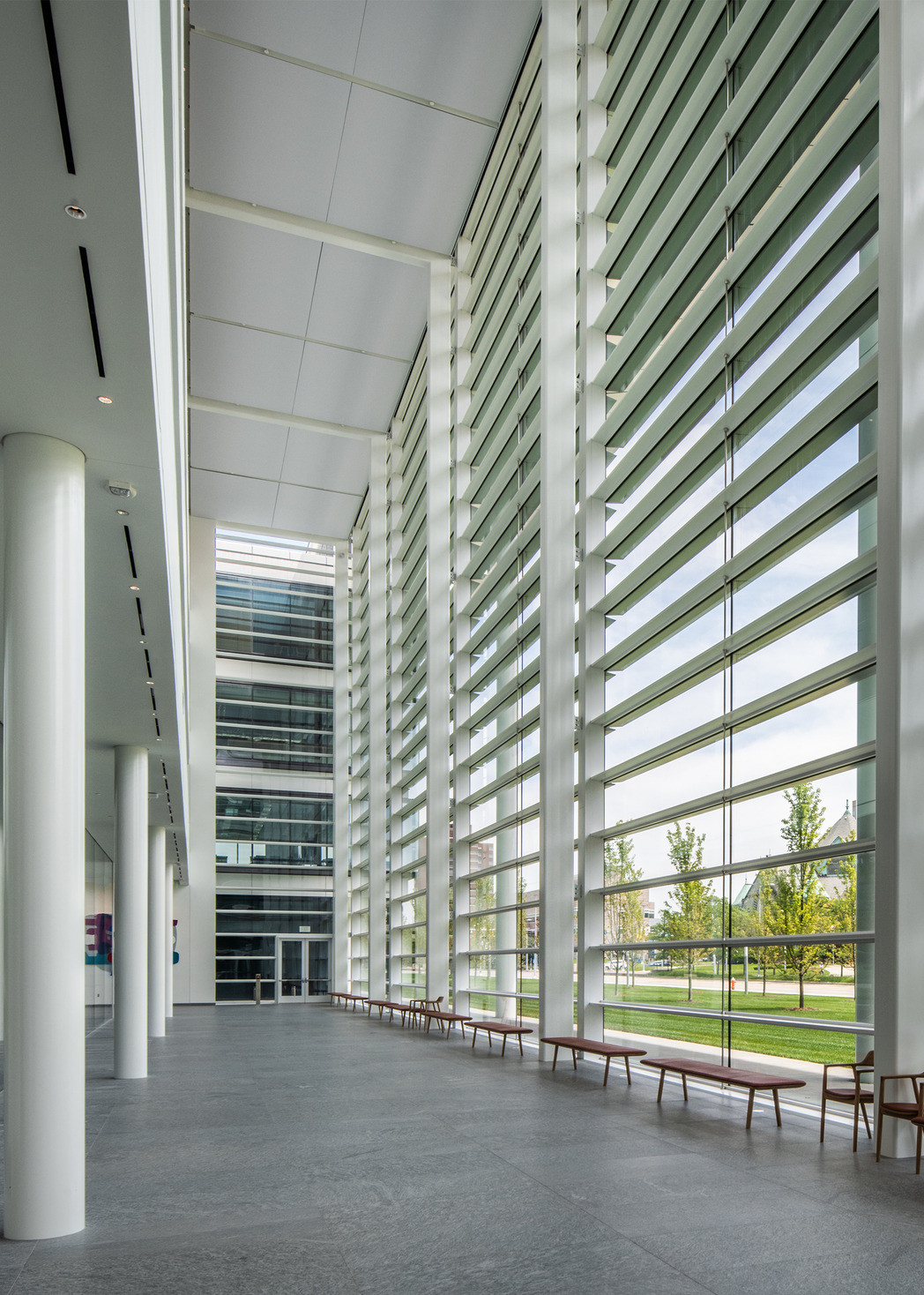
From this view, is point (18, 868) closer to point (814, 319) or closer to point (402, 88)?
point (814, 319)

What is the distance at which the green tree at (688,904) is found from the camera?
1184 cm

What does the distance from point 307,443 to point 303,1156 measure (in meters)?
24.1

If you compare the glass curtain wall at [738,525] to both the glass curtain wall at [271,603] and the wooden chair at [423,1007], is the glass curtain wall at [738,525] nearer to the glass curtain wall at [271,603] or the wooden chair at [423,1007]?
the wooden chair at [423,1007]

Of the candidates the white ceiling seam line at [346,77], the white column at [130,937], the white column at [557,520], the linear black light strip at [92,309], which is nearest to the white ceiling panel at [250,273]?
the white ceiling seam line at [346,77]

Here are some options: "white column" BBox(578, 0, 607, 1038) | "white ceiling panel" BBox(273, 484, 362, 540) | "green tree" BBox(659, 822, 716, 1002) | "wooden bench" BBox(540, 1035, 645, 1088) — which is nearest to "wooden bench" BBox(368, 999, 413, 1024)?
"white column" BBox(578, 0, 607, 1038)

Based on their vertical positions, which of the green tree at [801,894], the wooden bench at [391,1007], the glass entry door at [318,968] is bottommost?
the glass entry door at [318,968]

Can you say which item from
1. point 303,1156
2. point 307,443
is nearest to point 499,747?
point 303,1156

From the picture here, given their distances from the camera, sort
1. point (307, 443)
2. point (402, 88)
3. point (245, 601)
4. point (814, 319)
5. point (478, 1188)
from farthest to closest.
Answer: point (245, 601) < point (307, 443) < point (402, 88) < point (814, 319) < point (478, 1188)

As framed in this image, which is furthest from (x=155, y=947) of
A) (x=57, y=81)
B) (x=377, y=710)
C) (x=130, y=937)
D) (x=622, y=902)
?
(x=57, y=81)

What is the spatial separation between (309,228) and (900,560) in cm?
1551

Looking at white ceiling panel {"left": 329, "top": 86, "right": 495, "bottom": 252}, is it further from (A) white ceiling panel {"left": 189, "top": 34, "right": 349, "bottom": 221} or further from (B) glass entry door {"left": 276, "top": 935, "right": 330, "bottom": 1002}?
(B) glass entry door {"left": 276, "top": 935, "right": 330, "bottom": 1002}

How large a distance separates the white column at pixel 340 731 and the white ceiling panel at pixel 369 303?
500 inches

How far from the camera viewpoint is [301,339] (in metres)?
24.2

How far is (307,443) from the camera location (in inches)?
1179
